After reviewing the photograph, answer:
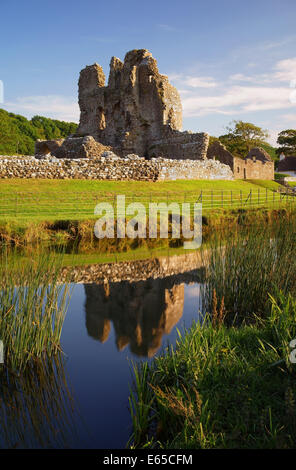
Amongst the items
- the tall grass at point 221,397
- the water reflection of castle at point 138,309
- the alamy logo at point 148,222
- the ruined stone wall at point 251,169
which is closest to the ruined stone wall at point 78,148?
the ruined stone wall at point 251,169

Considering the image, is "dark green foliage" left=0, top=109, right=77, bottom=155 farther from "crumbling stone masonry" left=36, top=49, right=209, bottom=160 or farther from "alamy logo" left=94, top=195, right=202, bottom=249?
"alamy logo" left=94, top=195, right=202, bottom=249

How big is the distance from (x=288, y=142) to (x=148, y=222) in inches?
2113

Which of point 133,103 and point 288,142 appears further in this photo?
point 288,142

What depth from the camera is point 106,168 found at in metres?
21.9

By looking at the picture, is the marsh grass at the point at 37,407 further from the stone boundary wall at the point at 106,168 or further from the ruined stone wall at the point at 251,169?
the ruined stone wall at the point at 251,169

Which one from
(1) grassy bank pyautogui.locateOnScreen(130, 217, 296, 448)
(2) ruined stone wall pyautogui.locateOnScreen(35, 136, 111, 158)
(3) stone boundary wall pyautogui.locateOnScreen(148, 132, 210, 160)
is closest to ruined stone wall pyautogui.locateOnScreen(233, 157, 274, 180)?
(3) stone boundary wall pyautogui.locateOnScreen(148, 132, 210, 160)

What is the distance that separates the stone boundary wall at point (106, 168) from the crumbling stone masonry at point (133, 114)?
8.87ft

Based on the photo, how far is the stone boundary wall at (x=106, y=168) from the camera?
19.5 meters

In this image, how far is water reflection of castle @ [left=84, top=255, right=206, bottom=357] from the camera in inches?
257

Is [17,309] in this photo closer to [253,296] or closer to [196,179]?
[253,296]

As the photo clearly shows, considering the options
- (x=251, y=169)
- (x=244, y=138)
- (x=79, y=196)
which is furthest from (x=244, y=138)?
(x=79, y=196)

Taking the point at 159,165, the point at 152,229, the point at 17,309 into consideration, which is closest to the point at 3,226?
the point at 152,229

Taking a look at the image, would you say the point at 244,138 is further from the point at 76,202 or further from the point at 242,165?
the point at 76,202

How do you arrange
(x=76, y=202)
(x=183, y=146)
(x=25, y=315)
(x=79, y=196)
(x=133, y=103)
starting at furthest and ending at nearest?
(x=133, y=103) < (x=183, y=146) < (x=79, y=196) < (x=76, y=202) < (x=25, y=315)
